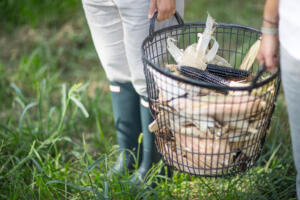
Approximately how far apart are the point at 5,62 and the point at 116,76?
1807 mm

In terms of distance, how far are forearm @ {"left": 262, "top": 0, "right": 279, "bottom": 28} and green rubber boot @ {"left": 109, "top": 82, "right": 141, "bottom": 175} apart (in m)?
0.87

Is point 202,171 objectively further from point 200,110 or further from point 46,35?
point 46,35

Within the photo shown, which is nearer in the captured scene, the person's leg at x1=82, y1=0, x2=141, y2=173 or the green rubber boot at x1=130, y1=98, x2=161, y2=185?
the person's leg at x1=82, y1=0, x2=141, y2=173

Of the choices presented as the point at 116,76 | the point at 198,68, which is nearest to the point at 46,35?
the point at 116,76

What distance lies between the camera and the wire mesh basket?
117 centimetres

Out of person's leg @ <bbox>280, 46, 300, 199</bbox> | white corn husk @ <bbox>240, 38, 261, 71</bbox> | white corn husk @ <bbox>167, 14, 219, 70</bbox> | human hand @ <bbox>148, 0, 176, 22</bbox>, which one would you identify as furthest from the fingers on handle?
person's leg @ <bbox>280, 46, 300, 199</bbox>

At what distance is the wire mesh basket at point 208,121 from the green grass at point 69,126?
0.37 metres

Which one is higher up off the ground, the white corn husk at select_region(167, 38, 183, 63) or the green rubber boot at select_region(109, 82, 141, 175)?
the white corn husk at select_region(167, 38, 183, 63)

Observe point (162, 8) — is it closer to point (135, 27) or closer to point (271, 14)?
point (135, 27)

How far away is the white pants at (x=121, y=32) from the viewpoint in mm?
1469

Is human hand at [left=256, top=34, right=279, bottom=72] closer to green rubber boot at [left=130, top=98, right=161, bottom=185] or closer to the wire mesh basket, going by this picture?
the wire mesh basket

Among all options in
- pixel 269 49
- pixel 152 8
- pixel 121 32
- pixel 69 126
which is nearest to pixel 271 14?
pixel 269 49

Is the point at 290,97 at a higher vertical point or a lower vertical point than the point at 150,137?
higher

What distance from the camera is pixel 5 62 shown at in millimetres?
3146
